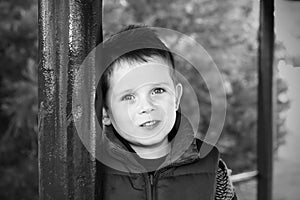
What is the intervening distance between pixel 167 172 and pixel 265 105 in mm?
2436

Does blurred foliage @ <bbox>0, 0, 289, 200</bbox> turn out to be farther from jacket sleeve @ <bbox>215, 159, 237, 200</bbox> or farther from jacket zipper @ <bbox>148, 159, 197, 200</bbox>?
jacket zipper @ <bbox>148, 159, 197, 200</bbox>

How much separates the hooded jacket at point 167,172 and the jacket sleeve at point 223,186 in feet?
0.12

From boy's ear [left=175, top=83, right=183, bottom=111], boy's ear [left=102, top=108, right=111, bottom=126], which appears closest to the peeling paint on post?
boy's ear [left=102, top=108, right=111, bottom=126]

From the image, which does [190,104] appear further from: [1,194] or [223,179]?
[223,179]

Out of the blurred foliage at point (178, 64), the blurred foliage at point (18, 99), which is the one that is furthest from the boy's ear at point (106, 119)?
the blurred foliage at point (18, 99)

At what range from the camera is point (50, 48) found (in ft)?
3.71

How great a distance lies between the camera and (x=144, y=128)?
55.6 inches

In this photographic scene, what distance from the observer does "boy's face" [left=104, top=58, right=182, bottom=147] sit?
1.39 m

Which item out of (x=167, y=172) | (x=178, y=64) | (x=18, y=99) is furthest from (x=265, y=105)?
(x=178, y=64)

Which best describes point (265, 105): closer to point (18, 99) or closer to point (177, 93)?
point (177, 93)

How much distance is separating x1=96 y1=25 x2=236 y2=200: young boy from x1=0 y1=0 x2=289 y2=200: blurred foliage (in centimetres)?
248

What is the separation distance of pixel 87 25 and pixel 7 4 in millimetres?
4619

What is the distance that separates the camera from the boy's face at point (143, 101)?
1388mm

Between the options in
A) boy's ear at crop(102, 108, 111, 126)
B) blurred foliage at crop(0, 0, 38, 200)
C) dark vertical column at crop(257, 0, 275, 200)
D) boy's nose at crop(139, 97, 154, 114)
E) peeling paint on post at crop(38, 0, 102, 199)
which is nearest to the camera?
peeling paint on post at crop(38, 0, 102, 199)
